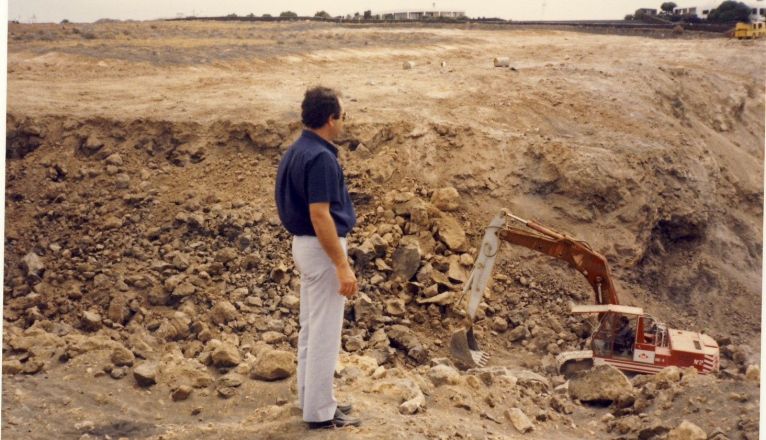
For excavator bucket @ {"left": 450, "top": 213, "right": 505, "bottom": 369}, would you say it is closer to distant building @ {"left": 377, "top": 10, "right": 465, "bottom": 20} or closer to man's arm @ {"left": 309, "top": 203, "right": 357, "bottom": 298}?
man's arm @ {"left": 309, "top": 203, "right": 357, "bottom": 298}

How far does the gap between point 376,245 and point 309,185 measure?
4.34 m

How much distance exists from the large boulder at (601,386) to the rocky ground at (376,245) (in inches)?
0.7

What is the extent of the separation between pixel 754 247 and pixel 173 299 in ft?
26.0

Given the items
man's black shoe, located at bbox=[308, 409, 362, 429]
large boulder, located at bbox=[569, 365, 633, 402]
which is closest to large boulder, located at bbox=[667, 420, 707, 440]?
large boulder, located at bbox=[569, 365, 633, 402]

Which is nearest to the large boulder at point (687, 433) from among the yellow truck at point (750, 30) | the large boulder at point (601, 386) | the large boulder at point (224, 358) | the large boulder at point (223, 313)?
the large boulder at point (601, 386)

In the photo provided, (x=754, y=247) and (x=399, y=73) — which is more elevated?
(x=399, y=73)

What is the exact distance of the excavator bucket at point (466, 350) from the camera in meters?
7.38

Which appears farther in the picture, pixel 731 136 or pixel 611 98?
pixel 731 136

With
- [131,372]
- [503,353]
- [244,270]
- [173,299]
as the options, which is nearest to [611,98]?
[503,353]

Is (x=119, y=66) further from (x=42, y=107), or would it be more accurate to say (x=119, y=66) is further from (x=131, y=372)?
(x=131, y=372)

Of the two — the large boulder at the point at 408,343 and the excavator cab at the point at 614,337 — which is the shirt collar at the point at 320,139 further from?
the excavator cab at the point at 614,337

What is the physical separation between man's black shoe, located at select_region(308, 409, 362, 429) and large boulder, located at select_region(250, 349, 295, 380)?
0.97 metres

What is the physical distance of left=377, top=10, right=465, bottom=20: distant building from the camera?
30.9 meters

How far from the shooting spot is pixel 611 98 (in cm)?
1200
